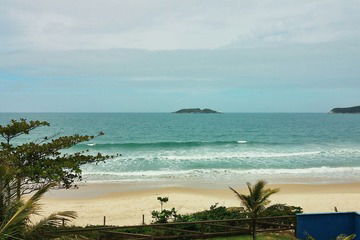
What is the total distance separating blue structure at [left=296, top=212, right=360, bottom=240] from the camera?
47.5 feet

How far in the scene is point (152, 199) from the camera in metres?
26.2

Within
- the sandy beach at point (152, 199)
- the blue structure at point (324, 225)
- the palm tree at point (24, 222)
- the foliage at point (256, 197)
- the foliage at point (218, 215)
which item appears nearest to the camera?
the palm tree at point (24, 222)

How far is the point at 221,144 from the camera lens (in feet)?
201

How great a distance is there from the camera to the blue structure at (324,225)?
14.5m

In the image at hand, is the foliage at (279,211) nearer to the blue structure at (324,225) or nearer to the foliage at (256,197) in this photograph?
the blue structure at (324,225)

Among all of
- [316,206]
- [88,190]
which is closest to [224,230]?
[316,206]

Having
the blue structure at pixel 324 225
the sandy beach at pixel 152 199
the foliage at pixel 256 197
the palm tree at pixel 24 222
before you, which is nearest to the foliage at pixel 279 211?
the blue structure at pixel 324 225

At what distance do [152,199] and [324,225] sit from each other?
44.7ft

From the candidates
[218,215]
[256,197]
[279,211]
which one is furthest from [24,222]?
[279,211]

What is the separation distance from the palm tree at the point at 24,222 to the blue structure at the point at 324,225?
9.61 metres

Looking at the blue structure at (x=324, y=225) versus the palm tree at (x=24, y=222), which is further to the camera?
the blue structure at (x=324, y=225)

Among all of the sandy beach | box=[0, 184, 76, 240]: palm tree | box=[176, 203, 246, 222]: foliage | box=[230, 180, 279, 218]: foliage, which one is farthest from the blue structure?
box=[0, 184, 76, 240]: palm tree

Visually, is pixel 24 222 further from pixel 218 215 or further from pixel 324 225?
pixel 218 215

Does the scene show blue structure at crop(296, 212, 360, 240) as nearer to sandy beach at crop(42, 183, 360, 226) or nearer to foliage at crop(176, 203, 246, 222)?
foliage at crop(176, 203, 246, 222)
